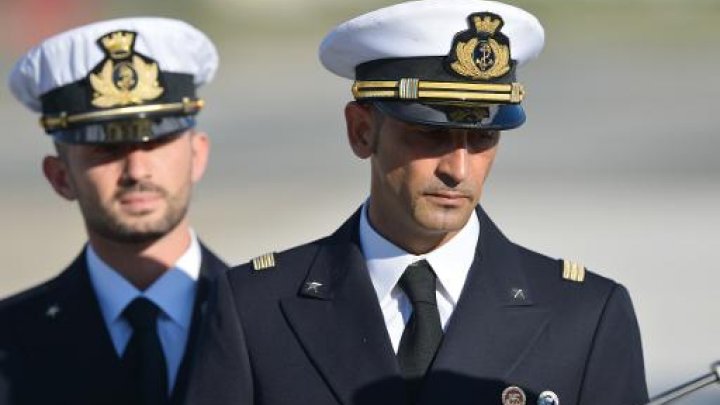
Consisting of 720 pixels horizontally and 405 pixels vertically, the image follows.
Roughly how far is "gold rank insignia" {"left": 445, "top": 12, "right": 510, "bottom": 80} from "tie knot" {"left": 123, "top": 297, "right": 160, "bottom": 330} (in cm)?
150

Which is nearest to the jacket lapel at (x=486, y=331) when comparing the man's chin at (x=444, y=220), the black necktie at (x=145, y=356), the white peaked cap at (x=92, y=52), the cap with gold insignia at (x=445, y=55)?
the man's chin at (x=444, y=220)

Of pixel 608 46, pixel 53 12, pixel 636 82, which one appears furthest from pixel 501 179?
pixel 53 12

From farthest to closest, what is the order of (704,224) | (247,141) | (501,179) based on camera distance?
(247,141) < (501,179) < (704,224)

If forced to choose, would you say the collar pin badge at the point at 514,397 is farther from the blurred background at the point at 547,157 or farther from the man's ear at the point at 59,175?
the blurred background at the point at 547,157

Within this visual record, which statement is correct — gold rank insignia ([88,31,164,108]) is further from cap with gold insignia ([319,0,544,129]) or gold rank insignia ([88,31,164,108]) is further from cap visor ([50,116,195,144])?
cap with gold insignia ([319,0,544,129])

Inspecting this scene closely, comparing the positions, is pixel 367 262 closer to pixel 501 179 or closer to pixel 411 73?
pixel 411 73

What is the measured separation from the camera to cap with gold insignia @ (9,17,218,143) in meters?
6.31

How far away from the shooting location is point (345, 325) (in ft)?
17.1

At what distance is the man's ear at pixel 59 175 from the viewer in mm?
6406

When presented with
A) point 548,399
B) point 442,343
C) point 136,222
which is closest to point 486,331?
point 442,343

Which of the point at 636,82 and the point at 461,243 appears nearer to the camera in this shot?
the point at 461,243

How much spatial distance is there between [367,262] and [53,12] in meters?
30.7

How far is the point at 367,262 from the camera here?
5.25 meters

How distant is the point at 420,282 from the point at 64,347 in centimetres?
157
